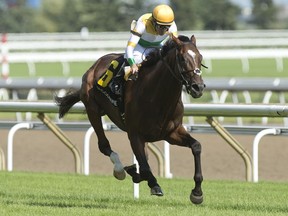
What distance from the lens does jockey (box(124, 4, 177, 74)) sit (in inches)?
357

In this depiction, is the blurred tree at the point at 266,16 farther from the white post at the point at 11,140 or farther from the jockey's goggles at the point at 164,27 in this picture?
the jockey's goggles at the point at 164,27

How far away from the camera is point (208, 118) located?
11.6 m

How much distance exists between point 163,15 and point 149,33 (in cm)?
38

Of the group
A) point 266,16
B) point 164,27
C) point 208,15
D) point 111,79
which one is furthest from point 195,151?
point 266,16

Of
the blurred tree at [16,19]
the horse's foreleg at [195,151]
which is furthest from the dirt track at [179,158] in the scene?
the blurred tree at [16,19]

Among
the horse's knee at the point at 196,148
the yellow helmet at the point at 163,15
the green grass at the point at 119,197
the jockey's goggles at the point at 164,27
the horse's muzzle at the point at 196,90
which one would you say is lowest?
the green grass at the point at 119,197

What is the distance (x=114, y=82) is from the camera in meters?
9.57

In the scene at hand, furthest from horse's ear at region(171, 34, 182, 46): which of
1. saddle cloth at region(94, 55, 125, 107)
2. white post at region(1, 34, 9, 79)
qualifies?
white post at region(1, 34, 9, 79)

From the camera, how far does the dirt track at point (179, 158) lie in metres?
13.2

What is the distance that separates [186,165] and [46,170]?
67.7 inches

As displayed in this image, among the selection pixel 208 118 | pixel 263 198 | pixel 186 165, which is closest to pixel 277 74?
pixel 186 165

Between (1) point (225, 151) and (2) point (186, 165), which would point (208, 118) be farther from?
(1) point (225, 151)

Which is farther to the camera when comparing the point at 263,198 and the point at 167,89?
the point at 263,198

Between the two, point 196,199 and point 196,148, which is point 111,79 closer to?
point 196,148
